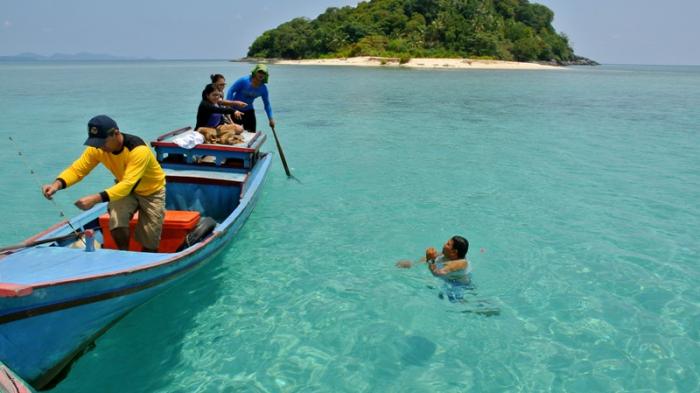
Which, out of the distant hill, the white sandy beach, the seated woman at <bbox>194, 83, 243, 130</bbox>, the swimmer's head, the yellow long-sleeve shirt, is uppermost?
the distant hill

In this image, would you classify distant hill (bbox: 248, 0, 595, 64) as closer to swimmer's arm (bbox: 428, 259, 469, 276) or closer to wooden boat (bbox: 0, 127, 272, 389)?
swimmer's arm (bbox: 428, 259, 469, 276)

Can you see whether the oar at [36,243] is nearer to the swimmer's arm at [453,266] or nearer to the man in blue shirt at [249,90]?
the swimmer's arm at [453,266]

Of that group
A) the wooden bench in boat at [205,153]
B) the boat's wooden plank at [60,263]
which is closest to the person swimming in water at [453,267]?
the boat's wooden plank at [60,263]

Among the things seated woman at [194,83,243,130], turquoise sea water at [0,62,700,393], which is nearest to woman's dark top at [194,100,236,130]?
seated woman at [194,83,243,130]

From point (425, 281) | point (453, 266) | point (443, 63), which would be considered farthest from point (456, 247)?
point (443, 63)

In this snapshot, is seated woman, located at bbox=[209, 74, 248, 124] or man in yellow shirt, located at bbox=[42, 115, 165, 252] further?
seated woman, located at bbox=[209, 74, 248, 124]

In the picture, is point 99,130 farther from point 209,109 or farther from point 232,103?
point 232,103

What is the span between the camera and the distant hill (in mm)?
101500

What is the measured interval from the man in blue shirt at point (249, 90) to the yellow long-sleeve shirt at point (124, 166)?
5542 millimetres

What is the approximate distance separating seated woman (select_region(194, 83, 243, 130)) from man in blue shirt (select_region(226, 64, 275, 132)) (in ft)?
3.85

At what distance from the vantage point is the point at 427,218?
9914mm

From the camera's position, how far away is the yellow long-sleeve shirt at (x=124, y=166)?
5183mm

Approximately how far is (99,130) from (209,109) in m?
4.89

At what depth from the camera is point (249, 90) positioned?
1102 centimetres
